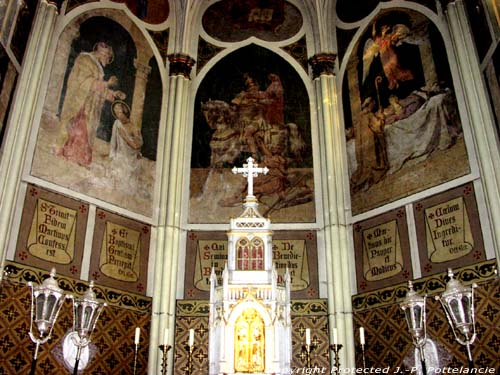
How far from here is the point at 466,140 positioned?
10.5 metres

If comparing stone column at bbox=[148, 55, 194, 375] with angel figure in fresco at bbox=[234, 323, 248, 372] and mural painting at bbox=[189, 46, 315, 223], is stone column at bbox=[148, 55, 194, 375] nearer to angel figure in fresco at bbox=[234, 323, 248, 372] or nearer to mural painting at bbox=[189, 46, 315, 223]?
mural painting at bbox=[189, 46, 315, 223]

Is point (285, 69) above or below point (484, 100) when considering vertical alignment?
above

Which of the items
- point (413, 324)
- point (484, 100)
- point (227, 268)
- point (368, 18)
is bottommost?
point (413, 324)

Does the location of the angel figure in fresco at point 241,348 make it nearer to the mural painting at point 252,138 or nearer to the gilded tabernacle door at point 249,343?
the gilded tabernacle door at point 249,343

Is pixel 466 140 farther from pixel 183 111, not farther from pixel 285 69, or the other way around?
pixel 183 111

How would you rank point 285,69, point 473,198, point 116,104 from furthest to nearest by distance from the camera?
point 285,69 < point 116,104 < point 473,198

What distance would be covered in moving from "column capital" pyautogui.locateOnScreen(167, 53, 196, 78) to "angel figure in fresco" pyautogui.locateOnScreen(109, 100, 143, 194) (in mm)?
1801

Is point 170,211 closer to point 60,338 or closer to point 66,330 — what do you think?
point 66,330

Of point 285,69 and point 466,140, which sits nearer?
point 466,140

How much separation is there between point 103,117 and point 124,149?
819 mm

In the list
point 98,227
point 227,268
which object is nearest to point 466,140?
point 227,268

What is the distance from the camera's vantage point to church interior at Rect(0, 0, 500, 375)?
9375 mm

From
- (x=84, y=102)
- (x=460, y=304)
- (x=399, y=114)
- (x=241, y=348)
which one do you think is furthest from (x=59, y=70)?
(x=460, y=304)

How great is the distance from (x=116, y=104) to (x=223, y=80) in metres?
3.02
